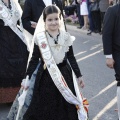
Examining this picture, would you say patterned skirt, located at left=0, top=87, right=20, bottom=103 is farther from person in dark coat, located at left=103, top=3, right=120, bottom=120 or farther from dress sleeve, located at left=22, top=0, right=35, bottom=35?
person in dark coat, located at left=103, top=3, right=120, bottom=120

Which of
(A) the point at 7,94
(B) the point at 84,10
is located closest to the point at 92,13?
(B) the point at 84,10

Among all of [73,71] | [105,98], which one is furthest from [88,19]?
[73,71]

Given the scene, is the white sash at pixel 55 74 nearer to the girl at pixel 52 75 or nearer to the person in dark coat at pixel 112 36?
the girl at pixel 52 75

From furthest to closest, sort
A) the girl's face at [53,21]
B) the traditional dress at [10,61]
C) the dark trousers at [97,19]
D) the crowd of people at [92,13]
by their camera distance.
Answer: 1. the dark trousers at [97,19]
2. the crowd of people at [92,13]
3. the traditional dress at [10,61]
4. the girl's face at [53,21]

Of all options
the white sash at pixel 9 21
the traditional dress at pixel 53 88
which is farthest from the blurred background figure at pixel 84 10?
the traditional dress at pixel 53 88

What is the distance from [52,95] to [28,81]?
0.28 metres

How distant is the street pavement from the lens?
193 inches

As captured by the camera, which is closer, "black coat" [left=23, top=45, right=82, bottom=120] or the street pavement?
"black coat" [left=23, top=45, right=82, bottom=120]

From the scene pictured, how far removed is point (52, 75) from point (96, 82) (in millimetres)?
2517

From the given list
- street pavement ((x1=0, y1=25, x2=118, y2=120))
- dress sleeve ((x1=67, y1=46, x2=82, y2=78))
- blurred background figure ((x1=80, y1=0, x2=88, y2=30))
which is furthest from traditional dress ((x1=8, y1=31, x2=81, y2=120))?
blurred background figure ((x1=80, y1=0, x2=88, y2=30))

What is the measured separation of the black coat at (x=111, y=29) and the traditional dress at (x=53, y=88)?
1.15ft

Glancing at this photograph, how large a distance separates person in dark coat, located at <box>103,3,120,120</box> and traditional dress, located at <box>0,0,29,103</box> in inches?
55.6

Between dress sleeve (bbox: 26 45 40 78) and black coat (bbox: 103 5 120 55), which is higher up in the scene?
black coat (bbox: 103 5 120 55)

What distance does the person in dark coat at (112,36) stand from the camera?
12.6 ft
